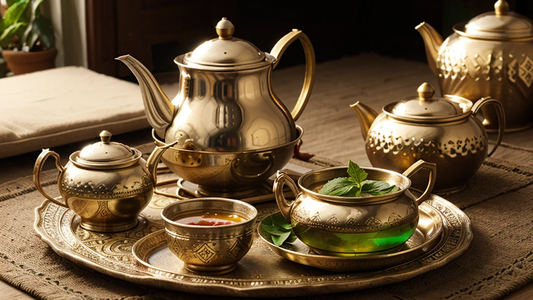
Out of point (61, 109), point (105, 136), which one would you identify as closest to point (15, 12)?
point (61, 109)

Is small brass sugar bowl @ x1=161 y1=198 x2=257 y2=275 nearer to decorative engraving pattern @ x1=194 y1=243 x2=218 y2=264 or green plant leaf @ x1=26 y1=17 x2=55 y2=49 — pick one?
decorative engraving pattern @ x1=194 y1=243 x2=218 y2=264

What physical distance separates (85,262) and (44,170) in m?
0.70

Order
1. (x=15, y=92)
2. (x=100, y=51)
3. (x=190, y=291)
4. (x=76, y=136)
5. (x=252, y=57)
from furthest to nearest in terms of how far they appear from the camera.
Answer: (x=100, y=51), (x=15, y=92), (x=76, y=136), (x=252, y=57), (x=190, y=291)

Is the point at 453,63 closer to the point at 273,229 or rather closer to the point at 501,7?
the point at 501,7

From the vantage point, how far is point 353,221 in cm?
102

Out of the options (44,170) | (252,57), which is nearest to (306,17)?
(44,170)

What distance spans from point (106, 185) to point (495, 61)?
123 cm

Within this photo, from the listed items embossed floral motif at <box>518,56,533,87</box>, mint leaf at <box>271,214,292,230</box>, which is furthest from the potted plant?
mint leaf at <box>271,214,292,230</box>

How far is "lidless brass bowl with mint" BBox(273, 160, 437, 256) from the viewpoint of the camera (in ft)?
3.35

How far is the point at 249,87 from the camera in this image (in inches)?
50.5

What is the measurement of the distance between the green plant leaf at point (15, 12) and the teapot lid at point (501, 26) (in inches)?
60.6

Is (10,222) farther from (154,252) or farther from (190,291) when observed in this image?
(190,291)

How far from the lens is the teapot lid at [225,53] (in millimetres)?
1263

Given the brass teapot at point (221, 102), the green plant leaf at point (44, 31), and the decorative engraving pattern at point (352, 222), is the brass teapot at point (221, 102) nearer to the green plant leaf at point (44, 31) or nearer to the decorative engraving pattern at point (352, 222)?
the decorative engraving pattern at point (352, 222)
